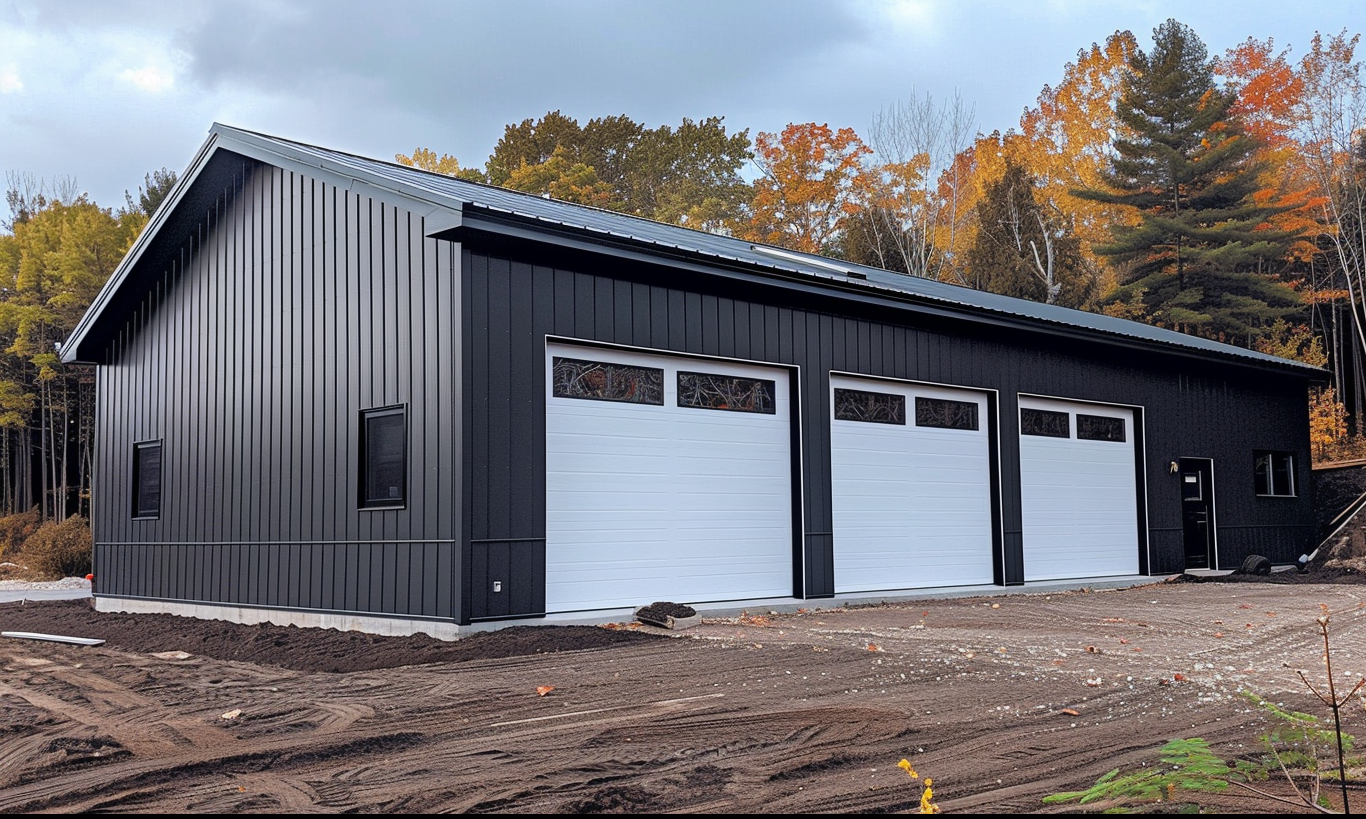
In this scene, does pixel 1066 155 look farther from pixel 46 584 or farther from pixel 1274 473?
pixel 46 584

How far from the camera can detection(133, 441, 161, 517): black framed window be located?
12961 mm

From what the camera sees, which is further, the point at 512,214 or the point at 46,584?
the point at 46,584

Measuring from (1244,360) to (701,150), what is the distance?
24446 millimetres

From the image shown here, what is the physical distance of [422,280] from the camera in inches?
367

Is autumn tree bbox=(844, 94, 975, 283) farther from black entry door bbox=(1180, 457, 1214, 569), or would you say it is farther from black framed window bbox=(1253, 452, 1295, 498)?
black entry door bbox=(1180, 457, 1214, 569)

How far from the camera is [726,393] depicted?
11.0 metres

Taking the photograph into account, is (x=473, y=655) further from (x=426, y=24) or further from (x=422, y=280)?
(x=426, y=24)

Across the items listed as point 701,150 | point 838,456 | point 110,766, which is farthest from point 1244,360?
point 701,150

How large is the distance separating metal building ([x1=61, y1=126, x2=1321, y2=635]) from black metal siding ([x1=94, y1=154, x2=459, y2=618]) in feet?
0.12

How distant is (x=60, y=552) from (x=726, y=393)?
15.4 m

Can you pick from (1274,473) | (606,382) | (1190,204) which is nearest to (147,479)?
(606,382)

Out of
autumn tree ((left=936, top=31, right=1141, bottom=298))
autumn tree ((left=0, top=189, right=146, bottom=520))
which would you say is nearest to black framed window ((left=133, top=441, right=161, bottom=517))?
autumn tree ((left=0, top=189, right=146, bottom=520))

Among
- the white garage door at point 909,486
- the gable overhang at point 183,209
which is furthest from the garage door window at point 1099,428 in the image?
the gable overhang at point 183,209

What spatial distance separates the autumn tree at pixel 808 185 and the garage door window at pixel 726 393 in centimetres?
2155
